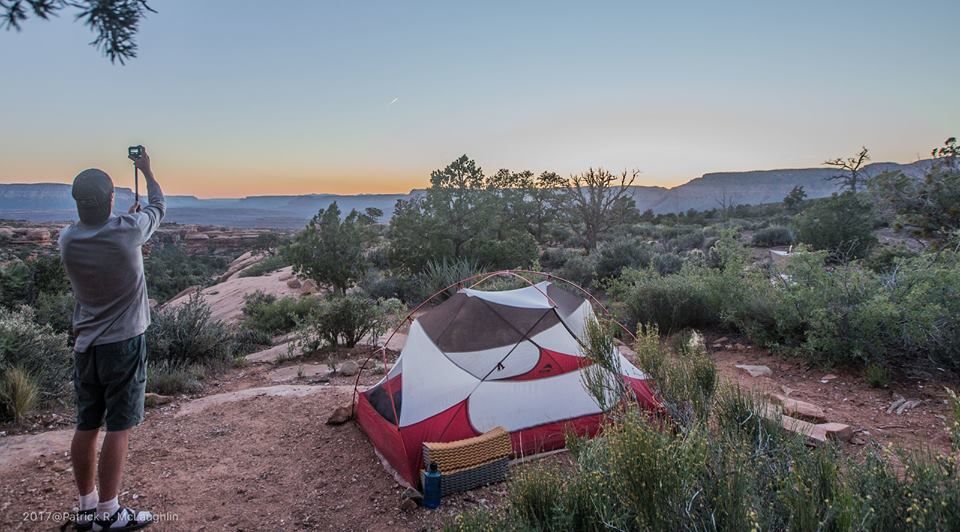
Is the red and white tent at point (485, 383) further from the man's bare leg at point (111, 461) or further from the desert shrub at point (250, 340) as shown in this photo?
the desert shrub at point (250, 340)

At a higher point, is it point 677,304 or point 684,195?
point 684,195

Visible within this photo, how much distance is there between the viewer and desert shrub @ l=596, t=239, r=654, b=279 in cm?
1505

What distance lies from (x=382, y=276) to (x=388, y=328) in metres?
7.04

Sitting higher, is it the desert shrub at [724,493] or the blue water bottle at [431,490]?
the desert shrub at [724,493]

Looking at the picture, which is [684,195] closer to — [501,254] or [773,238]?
[773,238]

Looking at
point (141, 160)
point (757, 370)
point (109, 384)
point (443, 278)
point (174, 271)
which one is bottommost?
point (174, 271)

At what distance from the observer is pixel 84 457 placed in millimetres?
3143

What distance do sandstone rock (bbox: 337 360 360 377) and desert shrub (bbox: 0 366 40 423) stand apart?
3202 millimetres

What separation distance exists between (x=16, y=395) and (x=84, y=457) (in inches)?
102

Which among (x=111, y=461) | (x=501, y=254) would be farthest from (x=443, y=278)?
(x=111, y=461)

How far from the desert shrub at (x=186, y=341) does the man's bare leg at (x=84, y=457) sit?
423cm

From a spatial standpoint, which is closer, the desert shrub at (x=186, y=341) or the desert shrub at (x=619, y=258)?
the desert shrub at (x=186, y=341)

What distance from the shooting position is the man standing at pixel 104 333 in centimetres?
306

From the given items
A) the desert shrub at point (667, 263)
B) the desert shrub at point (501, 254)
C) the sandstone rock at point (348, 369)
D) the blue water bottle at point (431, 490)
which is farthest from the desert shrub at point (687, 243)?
the blue water bottle at point (431, 490)
